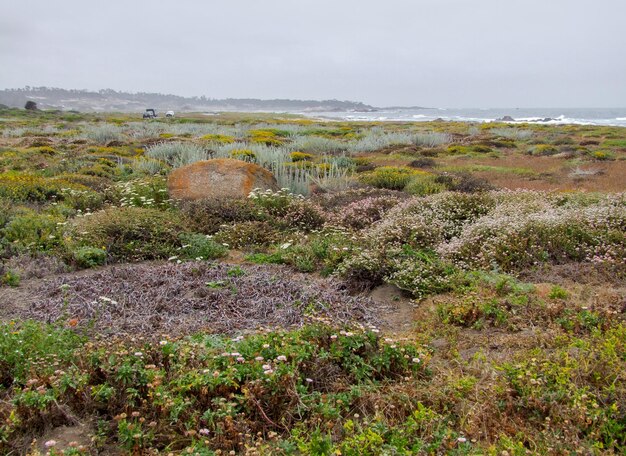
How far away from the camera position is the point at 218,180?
1145cm

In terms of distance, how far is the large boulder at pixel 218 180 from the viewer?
11164 mm

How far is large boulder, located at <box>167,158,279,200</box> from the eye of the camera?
11.2 meters

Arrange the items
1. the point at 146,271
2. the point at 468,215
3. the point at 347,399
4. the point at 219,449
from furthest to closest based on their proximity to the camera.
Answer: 1. the point at 468,215
2. the point at 146,271
3. the point at 347,399
4. the point at 219,449

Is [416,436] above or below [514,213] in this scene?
below

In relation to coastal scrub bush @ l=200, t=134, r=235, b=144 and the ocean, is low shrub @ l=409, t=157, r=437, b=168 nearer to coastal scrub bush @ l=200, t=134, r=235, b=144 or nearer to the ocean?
coastal scrub bush @ l=200, t=134, r=235, b=144

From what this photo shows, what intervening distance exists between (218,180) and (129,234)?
3803 mm

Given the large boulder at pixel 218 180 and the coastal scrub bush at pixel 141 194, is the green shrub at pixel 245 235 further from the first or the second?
the large boulder at pixel 218 180

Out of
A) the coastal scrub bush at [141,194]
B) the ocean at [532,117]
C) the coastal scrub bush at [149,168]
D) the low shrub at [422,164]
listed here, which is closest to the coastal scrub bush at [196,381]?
the coastal scrub bush at [141,194]

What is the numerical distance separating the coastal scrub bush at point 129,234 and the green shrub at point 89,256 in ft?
0.58

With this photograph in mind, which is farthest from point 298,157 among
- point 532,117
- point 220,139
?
point 532,117

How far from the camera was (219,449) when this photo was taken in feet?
10.0

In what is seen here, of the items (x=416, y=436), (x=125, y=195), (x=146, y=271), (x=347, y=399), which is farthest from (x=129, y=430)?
(x=125, y=195)

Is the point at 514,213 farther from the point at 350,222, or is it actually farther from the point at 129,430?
the point at 129,430

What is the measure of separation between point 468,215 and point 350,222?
2.14 meters
